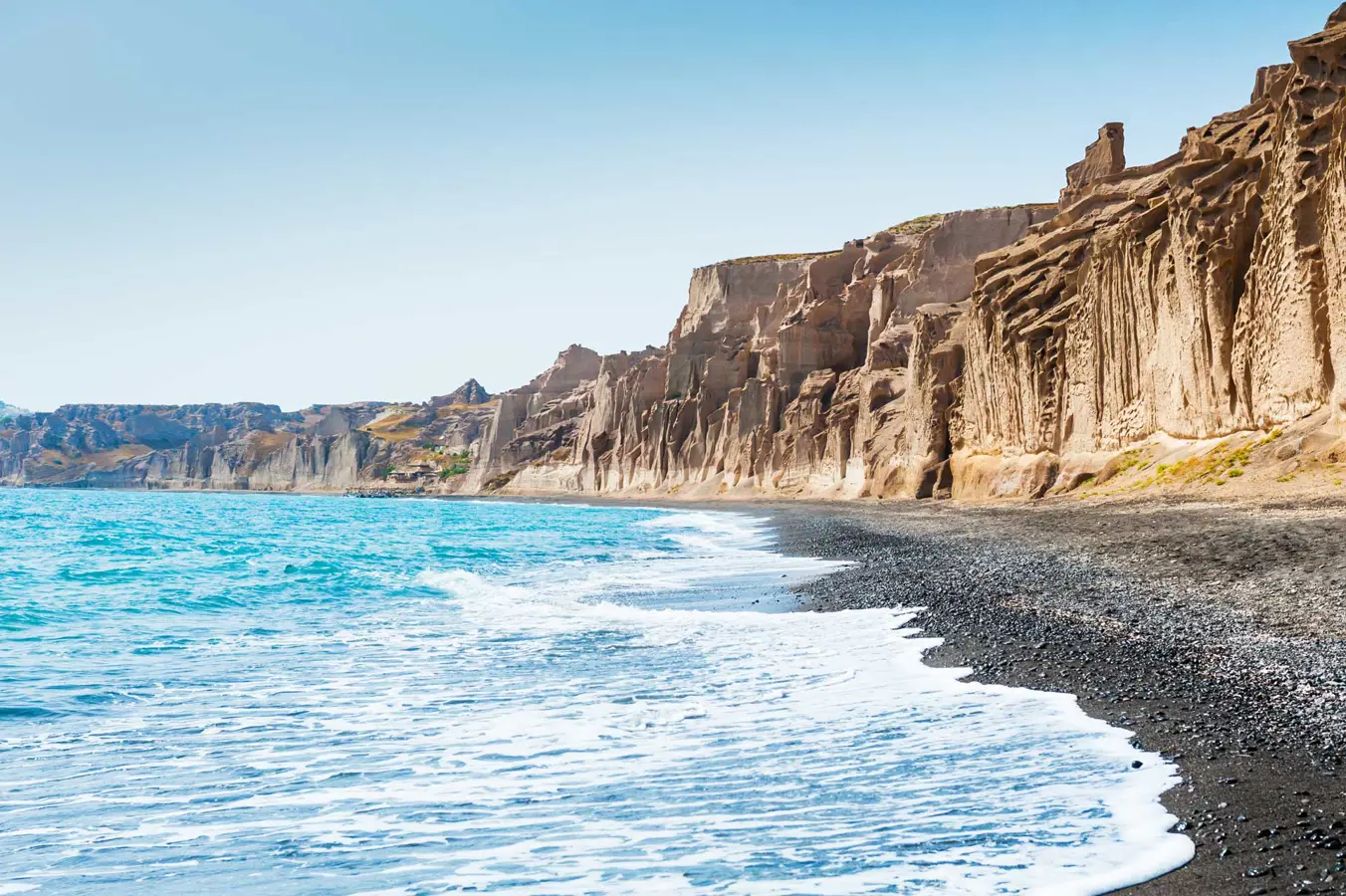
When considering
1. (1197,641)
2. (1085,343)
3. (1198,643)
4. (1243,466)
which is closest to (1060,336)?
(1085,343)

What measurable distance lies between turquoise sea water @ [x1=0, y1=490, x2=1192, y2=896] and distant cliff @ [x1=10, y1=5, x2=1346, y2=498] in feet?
67.6

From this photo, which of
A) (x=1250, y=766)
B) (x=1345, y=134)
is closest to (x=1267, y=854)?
(x=1250, y=766)

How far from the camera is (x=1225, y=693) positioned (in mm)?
9555

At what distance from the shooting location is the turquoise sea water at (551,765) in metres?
6.42

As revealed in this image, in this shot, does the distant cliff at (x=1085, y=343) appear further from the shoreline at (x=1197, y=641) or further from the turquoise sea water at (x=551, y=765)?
the turquoise sea water at (x=551, y=765)

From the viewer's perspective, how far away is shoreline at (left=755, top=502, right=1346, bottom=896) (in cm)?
634

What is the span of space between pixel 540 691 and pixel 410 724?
72.0 inches

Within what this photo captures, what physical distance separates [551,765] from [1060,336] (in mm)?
46626

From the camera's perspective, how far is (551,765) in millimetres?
8789

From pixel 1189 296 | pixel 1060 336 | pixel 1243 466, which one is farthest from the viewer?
pixel 1060 336

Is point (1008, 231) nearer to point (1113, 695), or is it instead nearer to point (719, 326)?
point (719, 326)

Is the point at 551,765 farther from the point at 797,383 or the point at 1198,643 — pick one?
the point at 797,383

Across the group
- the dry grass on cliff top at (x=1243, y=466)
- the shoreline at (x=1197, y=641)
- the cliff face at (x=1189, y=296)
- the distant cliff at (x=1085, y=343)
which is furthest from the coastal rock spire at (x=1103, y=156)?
the shoreline at (x=1197, y=641)

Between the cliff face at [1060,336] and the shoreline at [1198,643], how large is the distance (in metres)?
9.17
